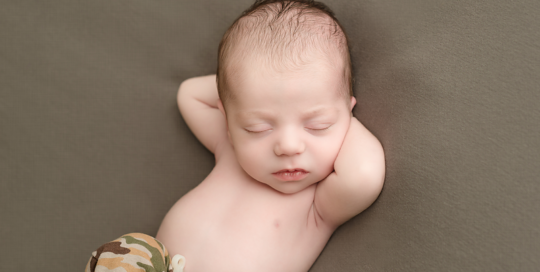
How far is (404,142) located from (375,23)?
1.14ft

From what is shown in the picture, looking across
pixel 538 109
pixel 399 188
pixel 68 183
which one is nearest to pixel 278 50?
pixel 399 188

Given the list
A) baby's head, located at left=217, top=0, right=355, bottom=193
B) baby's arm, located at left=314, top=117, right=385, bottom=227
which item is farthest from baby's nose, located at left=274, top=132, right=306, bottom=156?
baby's arm, located at left=314, top=117, right=385, bottom=227

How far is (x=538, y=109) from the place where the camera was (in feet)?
2.31

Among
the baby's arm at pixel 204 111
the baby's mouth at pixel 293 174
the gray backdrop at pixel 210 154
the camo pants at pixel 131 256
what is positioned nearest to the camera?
the gray backdrop at pixel 210 154

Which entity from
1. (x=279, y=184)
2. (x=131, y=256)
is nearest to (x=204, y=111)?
(x=279, y=184)

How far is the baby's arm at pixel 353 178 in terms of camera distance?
0.89m

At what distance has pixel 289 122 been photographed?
0.92m

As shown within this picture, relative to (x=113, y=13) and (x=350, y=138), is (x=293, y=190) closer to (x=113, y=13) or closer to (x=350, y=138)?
(x=350, y=138)

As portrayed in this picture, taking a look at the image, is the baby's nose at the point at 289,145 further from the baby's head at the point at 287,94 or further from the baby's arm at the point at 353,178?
the baby's arm at the point at 353,178

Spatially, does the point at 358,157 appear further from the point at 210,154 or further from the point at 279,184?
the point at 210,154

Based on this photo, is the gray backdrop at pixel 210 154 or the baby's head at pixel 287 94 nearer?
the gray backdrop at pixel 210 154

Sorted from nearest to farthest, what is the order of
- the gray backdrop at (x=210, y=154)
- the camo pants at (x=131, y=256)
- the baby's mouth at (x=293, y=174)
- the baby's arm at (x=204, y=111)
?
the gray backdrop at (x=210, y=154), the camo pants at (x=131, y=256), the baby's mouth at (x=293, y=174), the baby's arm at (x=204, y=111)

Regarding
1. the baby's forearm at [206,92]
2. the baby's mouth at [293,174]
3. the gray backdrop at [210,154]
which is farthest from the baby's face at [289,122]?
the baby's forearm at [206,92]

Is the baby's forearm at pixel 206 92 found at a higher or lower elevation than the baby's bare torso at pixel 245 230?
higher
